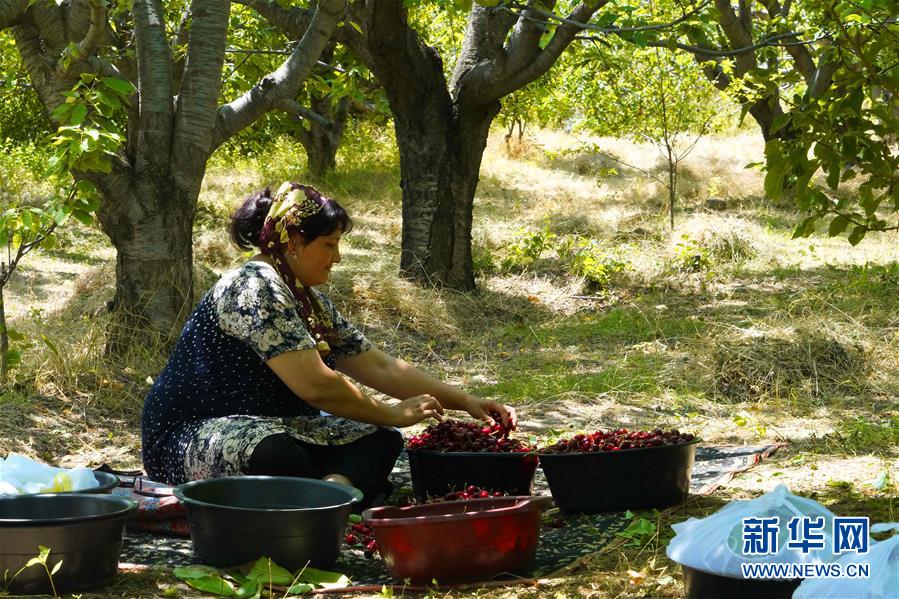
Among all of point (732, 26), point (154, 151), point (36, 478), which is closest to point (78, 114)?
point (154, 151)

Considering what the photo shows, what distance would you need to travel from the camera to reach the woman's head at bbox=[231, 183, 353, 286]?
3650 millimetres

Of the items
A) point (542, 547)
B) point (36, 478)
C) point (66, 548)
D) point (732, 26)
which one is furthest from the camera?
point (732, 26)

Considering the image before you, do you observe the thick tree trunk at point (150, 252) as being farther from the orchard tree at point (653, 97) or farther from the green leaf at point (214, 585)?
the orchard tree at point (653, 97)

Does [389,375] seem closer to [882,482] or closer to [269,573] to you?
[269,573]

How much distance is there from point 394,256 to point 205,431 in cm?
715

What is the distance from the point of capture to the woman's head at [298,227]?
3650 mm

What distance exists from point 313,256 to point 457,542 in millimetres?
1312

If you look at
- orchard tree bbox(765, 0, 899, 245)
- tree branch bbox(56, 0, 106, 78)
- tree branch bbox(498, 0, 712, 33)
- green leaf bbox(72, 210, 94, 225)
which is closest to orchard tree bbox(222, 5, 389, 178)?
tree branch bbox(56, 0, 106, 78)

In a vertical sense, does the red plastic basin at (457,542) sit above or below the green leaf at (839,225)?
below

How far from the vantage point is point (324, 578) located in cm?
298

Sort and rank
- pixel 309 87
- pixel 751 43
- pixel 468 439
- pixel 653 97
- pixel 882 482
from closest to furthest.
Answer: pixel 882 482 < pixel 468 439 < pixel 751 43 < pixel 309 87 < pixel 653 97

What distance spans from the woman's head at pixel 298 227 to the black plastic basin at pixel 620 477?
41.6 inches

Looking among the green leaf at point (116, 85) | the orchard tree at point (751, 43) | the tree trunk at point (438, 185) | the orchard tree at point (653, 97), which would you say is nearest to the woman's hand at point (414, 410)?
the green leaf at point (116, 85)

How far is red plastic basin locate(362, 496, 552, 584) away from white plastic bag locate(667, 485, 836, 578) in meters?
0.54
